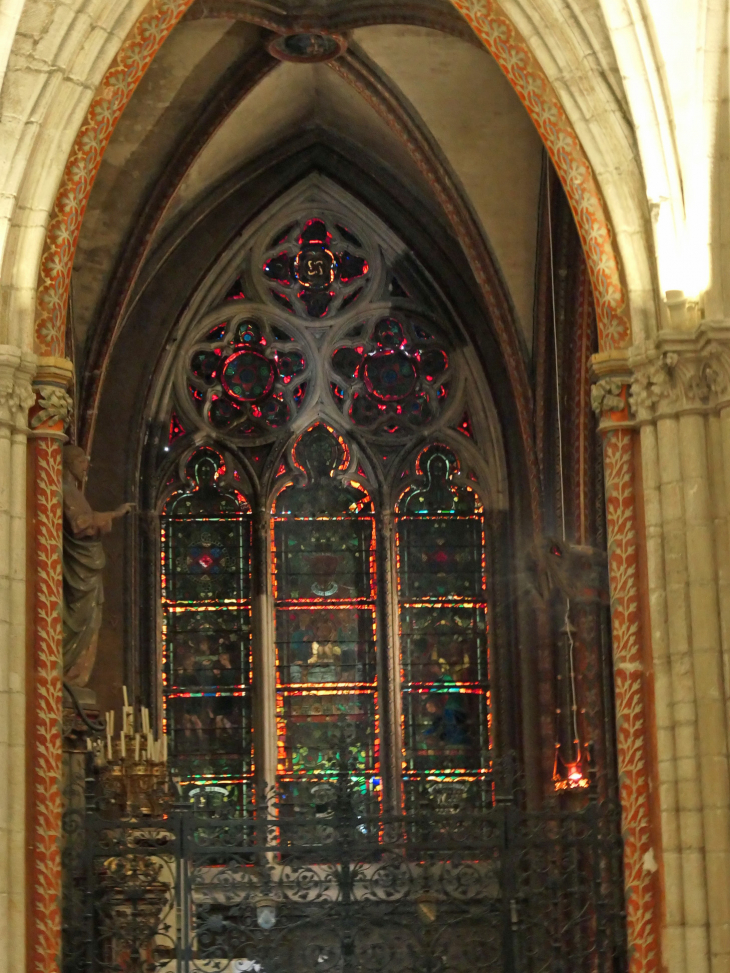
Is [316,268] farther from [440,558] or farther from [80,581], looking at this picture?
[80,581]

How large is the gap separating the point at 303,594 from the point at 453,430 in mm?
1995

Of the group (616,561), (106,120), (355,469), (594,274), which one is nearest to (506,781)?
(616,561)

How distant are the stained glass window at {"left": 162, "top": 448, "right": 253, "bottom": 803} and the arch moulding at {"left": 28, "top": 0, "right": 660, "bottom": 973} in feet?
17.9

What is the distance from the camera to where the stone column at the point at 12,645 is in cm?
968

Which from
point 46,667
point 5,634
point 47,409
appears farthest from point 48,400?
point 46,667

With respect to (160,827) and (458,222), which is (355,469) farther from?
(160,827)

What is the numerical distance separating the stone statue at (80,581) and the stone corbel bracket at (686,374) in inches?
134

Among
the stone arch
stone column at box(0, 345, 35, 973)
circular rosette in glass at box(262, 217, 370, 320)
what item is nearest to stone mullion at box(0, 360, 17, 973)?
stone column at box(0, 345, 35, 973)

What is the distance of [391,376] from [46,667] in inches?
273

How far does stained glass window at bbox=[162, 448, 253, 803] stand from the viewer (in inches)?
616

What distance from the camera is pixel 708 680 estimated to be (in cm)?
999

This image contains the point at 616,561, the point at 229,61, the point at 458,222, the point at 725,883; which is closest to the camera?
the point at 725,883

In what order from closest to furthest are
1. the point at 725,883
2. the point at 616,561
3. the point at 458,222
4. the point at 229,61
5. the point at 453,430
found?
the point at 725,883 < the point at 616,561 < the point at 229,61 < the point at 458,222 < the point at 453,430

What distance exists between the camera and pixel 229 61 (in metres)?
14.5
